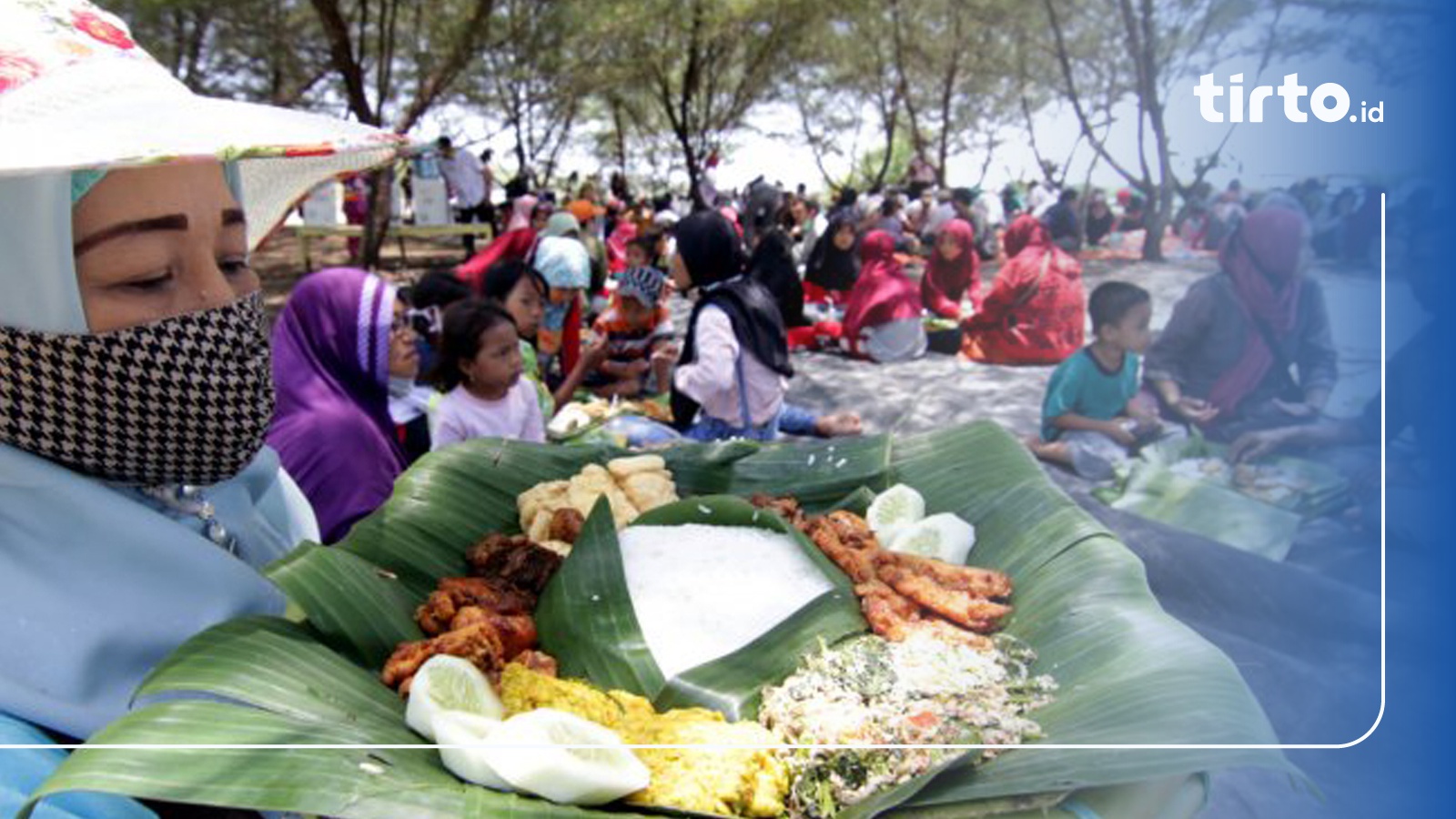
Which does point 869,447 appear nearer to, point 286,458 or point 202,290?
point 202,290

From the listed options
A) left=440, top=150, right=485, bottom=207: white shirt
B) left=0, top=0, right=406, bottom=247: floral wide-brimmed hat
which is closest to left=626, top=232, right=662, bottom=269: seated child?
left=440, top=150, right=485, bottom=207: white shirt

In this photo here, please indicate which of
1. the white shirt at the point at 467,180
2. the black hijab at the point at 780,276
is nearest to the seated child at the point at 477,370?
the white shirt at the point at 467,180

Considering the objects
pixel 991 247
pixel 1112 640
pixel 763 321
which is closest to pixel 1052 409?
pixel 991 247

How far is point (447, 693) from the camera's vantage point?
1.08 m

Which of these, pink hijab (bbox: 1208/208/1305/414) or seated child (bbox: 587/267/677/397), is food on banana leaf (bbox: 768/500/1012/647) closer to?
pink hijab (bbox: 1208/208/1305/414)

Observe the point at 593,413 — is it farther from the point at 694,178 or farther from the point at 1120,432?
the point at 694,178

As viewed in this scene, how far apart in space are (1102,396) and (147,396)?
4.83 ft

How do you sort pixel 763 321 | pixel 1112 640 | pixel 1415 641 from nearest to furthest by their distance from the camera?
pixel 1415 641
pixel 1112 640
pixel 763 321

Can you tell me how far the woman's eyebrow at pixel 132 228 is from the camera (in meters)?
0.93

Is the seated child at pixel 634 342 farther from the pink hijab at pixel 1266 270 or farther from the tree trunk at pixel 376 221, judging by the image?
the pink hijab at pixel 1266 270

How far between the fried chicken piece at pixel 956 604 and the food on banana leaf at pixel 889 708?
0.06 metres

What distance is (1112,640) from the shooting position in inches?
41.8

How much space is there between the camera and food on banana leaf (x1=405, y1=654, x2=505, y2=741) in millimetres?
1033

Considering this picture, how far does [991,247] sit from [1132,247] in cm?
71
